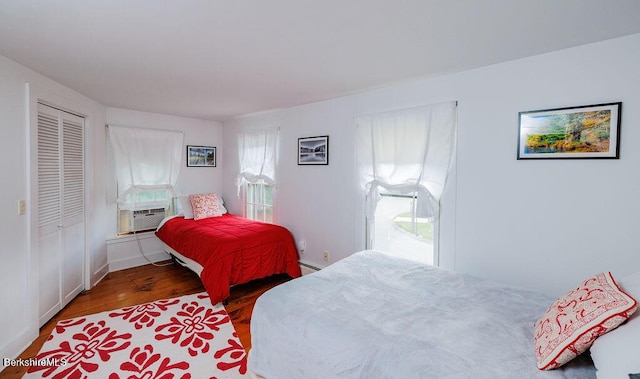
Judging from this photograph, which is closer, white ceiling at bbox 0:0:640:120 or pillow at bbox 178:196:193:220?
white ceiling at bbox 0:0:640:120

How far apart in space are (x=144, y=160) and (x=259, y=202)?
5.98 feet

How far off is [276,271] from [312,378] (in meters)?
2.18

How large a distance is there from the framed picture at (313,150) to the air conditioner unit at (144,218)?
2.51 meters

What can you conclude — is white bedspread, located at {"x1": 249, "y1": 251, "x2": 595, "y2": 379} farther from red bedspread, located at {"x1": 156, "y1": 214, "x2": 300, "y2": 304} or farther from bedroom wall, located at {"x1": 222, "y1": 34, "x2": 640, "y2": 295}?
red bedspread, located at {"x1": 156, "y1": 214, "x2": 300, "y2": 304}

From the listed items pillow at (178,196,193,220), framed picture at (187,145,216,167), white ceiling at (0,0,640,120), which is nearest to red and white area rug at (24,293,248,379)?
pillow at (178,196,193,220)

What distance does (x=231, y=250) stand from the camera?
125 inches

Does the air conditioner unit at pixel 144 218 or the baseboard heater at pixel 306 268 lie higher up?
the air conditioner unit at pixel 144 218

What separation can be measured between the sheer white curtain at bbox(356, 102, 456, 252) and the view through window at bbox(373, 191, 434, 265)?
Answer: 0.10 meters

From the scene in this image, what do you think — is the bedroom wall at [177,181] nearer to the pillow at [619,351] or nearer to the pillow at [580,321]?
the pillow at [580,321]

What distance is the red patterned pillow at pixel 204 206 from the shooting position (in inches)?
175

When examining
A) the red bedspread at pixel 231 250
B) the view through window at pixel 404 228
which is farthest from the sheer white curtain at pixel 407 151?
the red bedspread at pixel 231 250

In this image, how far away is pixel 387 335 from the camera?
1397 millimetres

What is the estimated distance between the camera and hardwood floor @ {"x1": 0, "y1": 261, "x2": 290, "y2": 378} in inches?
108

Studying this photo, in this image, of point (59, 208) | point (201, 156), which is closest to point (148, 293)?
point (59, 208)
